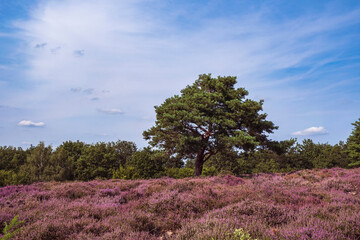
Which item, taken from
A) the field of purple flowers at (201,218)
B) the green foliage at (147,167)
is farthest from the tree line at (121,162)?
the field of purple flowers at (201,218)

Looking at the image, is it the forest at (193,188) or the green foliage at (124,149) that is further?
the green foliage at (124,149)

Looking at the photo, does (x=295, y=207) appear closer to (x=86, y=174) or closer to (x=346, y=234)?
(x=346, y=234)

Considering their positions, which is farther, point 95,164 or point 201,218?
point 95,164

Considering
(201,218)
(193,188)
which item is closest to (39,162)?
(193,188)

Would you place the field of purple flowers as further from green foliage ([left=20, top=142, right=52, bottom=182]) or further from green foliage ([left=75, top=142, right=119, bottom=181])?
green foliage ([left=20, top=142, right=52, bottom=182])

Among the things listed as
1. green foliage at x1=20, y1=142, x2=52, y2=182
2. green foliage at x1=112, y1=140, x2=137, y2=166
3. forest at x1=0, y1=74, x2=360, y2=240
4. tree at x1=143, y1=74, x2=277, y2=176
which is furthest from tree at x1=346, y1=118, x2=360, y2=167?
green foliage at x1=20, y1=142, x2=52, y2=182

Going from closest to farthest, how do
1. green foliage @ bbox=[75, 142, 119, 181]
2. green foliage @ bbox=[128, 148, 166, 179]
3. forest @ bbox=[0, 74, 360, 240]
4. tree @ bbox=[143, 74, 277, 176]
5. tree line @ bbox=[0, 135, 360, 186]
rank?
forest @ bbox=[0, 74, 360, 240], tree @ bbox=[143, 74, 277, 176], tree line @ bbox=[0, 135, 360, 186], green foliage @ bbox=[128, 148, 166, 179], green foliage @ bbox=[75, 142, 119, 181]

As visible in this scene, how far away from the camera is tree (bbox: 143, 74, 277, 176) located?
1709cm

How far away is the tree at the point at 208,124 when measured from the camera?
1709 centimetres

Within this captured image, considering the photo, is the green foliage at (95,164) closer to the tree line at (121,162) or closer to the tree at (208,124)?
the tree line at (121,162)

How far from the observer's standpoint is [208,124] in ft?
61.0

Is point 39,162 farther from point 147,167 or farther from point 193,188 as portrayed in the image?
point 193,188

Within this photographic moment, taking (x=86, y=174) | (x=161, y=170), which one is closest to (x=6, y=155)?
(x=86, y=174)

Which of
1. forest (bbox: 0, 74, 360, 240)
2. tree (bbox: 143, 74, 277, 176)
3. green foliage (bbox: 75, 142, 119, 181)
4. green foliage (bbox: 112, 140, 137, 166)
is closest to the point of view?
forest (bbox: 0, 74, 360, 240)
